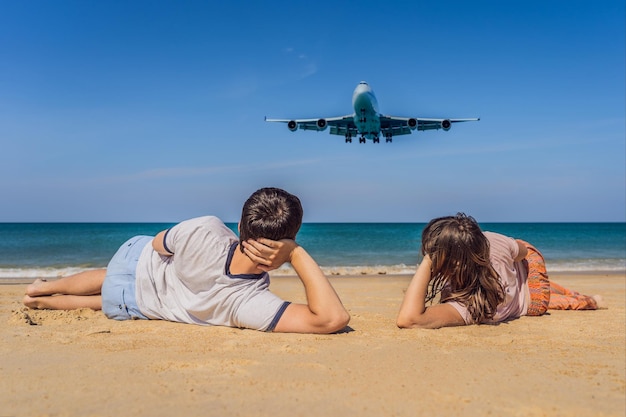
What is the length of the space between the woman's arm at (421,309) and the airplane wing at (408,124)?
78.6 ft

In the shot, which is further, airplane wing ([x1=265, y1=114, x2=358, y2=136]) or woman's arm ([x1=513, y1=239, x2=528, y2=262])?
airplane wing ([x1=265, y1=114, x2=358, y2=136])

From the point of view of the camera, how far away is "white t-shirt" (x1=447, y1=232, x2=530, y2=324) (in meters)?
3.55

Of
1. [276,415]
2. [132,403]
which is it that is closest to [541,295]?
[276,415]

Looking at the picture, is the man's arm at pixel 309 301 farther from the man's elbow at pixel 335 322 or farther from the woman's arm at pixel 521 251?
the woman's arm at pixel 521 251

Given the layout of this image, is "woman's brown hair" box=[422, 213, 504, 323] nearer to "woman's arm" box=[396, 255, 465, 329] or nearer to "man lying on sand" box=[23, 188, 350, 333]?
"woman's arm" box=[396, 255, 465, 329]

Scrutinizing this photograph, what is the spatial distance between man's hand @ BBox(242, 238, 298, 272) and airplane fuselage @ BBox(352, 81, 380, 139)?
871 inches

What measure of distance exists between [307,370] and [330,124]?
88.8 ft

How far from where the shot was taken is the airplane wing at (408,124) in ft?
87.0

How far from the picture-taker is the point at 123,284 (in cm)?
347

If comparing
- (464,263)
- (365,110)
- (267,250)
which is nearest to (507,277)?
(464,263)

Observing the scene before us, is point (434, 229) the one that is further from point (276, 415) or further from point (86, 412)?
point (86, 412)

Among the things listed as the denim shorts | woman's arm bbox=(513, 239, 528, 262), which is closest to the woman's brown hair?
woman's arm bbox=(513, 239, 528, 262)

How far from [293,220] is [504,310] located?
1.98 meters

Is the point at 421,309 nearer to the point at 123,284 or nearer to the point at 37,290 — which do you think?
the point at 123,284
